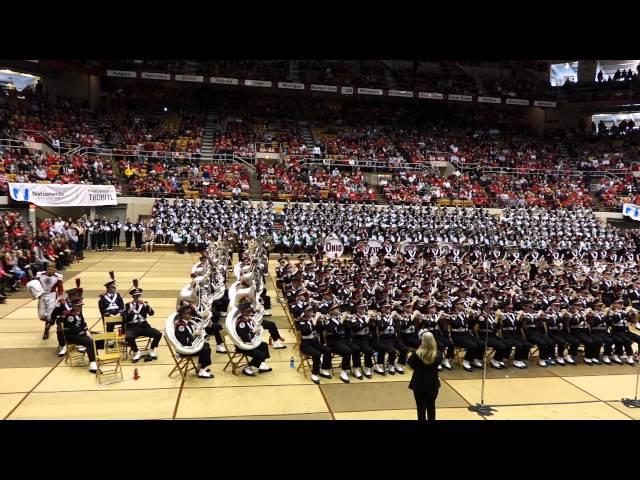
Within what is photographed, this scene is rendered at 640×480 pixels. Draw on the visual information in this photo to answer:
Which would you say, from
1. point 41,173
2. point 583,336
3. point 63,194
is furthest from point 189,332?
point 41,173

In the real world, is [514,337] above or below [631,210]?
below

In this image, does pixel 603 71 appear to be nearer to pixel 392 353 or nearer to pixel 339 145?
pixel 339 145

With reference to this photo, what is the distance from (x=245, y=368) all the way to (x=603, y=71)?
2130 inches

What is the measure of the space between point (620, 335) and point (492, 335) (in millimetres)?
3522

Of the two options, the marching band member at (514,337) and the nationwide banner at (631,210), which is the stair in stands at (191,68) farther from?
the marching band member at (514,337)

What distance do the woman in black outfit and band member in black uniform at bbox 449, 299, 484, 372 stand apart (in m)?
4.66

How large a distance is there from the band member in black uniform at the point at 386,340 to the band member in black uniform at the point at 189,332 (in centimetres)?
379

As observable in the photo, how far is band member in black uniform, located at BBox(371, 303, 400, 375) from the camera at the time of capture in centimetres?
1072

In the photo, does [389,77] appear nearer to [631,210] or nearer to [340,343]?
[631,210]

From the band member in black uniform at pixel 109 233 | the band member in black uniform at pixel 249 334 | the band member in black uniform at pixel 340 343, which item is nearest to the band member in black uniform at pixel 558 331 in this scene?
the band member in black uniform at pixel 340 343

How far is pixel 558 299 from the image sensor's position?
43.8ft

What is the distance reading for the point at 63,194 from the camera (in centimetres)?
2519
